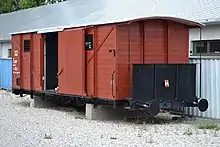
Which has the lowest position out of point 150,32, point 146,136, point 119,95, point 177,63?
point 146,136

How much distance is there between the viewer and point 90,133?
41.5 feet

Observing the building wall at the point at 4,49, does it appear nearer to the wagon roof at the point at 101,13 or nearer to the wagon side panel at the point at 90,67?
the wagon roof at the point at 101,13

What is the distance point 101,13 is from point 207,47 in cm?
1319

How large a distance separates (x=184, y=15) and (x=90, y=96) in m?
6.97

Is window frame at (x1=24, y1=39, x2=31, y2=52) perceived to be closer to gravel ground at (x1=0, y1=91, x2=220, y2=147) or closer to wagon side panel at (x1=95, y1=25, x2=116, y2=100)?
gravel ground at (x1=0, y1=91, x2=220, y2=147)

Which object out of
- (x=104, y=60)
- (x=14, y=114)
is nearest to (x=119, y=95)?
(x=104, y=60)

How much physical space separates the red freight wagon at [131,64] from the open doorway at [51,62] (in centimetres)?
213

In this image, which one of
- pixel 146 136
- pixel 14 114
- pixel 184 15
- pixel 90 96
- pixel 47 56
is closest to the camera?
pixel 146 136

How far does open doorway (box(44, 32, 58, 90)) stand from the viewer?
19.0 meters

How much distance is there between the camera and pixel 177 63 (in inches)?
589

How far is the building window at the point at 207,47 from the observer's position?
18469 millimetres

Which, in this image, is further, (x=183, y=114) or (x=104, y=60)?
(x=183, y=114)

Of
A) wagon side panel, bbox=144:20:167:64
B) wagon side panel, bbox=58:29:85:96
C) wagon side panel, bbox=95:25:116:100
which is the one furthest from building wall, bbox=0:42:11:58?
wagon side panel, bbox=144:20:167:64

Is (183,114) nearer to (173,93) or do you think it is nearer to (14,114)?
(173,93)
